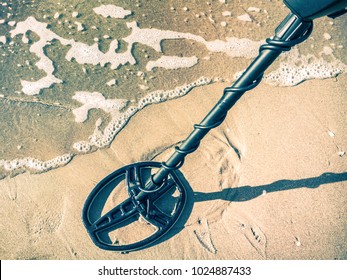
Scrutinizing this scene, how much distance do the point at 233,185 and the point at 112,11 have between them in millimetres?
2454

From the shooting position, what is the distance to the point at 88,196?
3.19 metres

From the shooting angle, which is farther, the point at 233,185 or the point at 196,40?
the point at 196,40

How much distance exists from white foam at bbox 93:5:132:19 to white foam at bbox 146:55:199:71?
71cm

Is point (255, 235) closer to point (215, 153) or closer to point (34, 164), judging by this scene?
point (215, 153)

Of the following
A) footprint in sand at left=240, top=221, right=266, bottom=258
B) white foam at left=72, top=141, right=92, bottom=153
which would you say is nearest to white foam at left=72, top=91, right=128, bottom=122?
white foam at left=72, top=141, right=92, bottom=153

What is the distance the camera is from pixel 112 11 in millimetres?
3875

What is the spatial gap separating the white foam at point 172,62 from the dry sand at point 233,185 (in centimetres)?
40

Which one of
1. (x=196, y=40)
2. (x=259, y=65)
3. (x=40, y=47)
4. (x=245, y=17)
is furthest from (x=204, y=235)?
(x=40, y=47)

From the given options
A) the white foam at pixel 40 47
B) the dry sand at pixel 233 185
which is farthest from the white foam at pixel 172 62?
the white foam at pixel 40 47

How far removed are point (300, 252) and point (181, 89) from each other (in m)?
2.04

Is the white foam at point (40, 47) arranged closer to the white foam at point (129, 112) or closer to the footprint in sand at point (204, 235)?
the white foam at point (129, 112)

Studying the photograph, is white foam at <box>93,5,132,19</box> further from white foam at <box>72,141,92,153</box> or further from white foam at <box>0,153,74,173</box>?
white foam at <box>0,153,74,173</box>

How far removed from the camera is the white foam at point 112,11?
3867mm

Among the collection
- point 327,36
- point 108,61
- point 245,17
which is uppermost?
point 327,36
